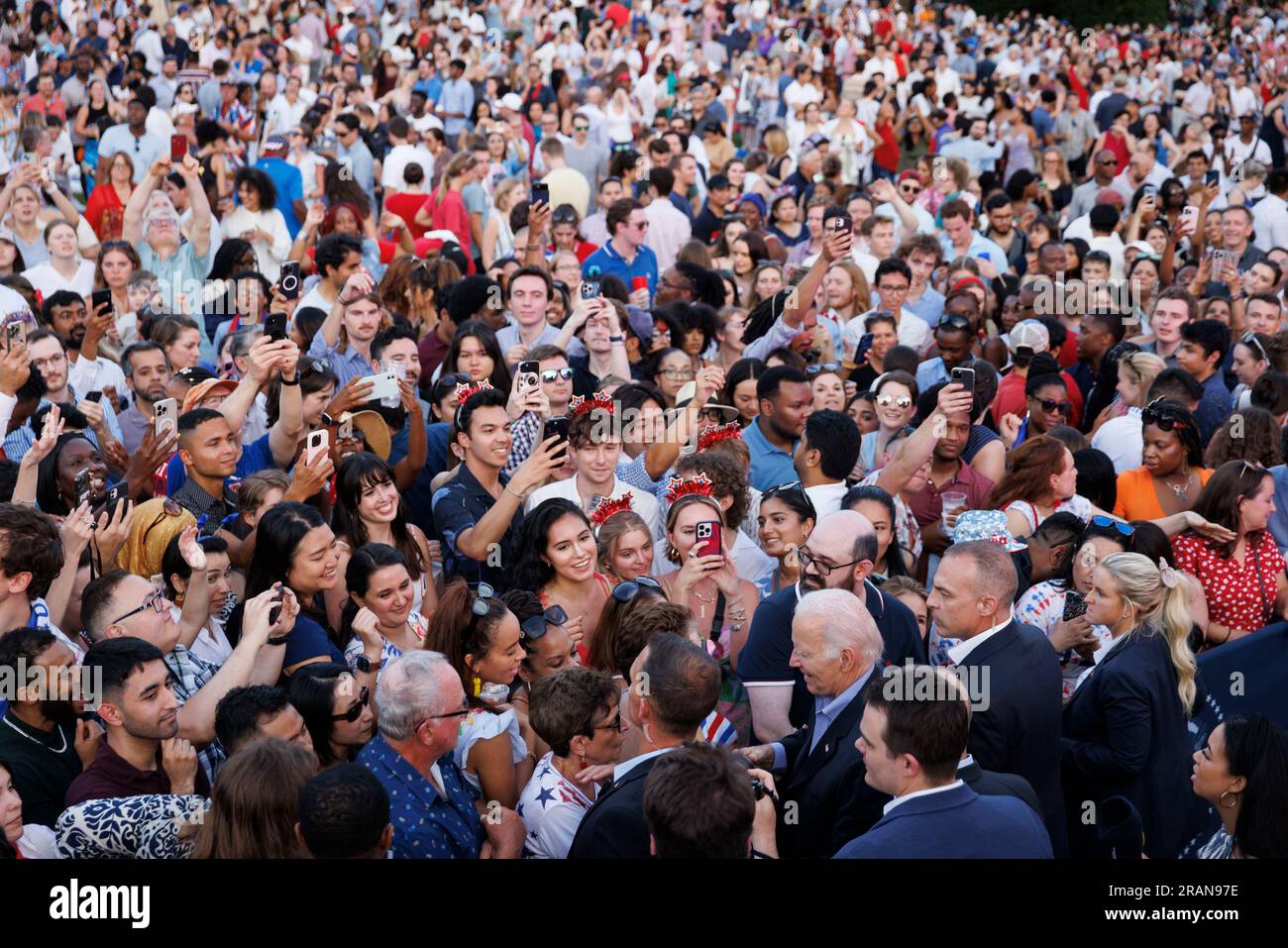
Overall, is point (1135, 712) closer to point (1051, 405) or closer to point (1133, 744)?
point (1133, 744)

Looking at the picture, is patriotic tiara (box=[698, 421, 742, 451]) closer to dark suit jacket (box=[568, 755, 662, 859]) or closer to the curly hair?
the curly hair

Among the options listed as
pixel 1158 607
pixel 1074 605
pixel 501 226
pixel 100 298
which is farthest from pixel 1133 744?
pixel 501 226

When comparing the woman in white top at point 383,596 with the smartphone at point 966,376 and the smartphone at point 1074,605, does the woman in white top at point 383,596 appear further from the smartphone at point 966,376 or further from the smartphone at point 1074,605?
the smartphone at point 966,376

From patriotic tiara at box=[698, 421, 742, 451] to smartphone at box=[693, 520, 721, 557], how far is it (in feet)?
3.85

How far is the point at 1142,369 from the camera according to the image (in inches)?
280

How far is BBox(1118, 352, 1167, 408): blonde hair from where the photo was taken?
7.11 m

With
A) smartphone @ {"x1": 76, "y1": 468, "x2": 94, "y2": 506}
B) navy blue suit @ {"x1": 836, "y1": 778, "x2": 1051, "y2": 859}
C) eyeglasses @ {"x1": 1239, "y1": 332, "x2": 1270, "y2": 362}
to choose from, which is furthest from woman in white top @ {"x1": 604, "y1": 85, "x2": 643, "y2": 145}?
navy blue suit @ {"x1": 836, "y1": 778, "x2": 1051, "y2": 859}

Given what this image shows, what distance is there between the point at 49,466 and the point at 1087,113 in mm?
13370

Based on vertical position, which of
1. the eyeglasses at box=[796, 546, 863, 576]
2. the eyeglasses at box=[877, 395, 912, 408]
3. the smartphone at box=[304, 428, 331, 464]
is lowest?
the eyeglasses at box=[796, 546, 863, 576]

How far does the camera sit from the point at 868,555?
4.57 m

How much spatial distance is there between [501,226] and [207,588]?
604 cm

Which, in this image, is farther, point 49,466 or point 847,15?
point 847,15
